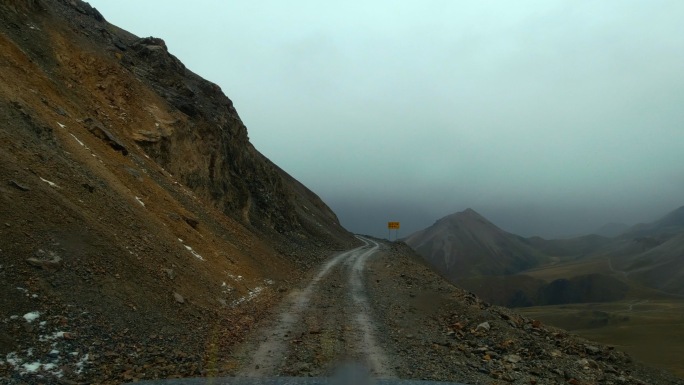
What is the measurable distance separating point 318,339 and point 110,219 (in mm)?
8336

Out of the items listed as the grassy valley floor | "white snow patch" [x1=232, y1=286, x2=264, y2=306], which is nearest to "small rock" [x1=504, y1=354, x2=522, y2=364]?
"white snow patch" [x1=232, y1=286, x2=264, y2=306]

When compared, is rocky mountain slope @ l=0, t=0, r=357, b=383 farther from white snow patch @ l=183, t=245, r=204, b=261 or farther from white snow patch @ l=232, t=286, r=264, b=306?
white snow patch @ l=183, t=245, r=204, b=261

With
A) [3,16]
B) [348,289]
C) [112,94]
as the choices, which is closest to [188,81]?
[112,94]

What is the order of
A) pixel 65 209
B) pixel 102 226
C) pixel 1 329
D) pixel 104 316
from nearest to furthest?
pixel 1 329 < pixel 104 316 < pixel 65 209 < pixel 102 226

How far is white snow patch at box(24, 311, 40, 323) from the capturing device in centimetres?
948

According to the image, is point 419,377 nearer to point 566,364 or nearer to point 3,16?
point 566,364

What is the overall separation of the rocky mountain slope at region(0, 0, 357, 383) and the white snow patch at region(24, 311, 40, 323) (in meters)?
0.03

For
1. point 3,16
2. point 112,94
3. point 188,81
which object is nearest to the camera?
point 3,16

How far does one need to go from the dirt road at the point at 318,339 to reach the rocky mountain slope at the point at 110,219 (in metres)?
1.09

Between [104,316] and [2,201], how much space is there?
4195mm

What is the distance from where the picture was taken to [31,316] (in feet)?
31.5

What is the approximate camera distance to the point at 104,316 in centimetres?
1097

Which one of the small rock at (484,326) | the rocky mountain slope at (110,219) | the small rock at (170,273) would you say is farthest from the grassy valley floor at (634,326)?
the small rock at (170,273)

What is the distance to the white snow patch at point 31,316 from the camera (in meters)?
9.48
